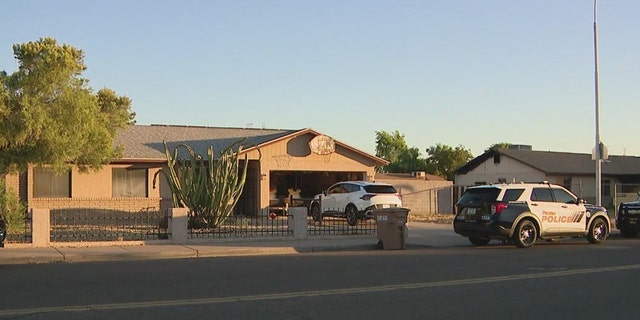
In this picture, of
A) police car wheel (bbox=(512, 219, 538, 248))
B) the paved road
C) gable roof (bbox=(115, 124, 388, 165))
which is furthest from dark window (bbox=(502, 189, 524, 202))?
gable roof (bbox=(115, 124, 388, 165))

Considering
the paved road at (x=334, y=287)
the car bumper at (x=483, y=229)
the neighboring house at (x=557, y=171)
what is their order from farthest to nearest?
the neighboring house at (x=557, y=171)
the car bumper at (x=483, y=229)
the paved road at (x=334, y=287)

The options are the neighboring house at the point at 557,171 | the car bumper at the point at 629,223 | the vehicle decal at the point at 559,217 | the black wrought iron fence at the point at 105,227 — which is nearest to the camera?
the black wrought iron fence at the point at 105,227

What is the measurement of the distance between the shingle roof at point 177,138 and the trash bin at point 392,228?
10594 millimetres

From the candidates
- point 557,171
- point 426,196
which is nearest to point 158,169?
point 426,196

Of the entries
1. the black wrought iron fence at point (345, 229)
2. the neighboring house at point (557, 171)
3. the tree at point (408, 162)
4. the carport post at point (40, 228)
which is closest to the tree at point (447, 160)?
the tree at point (408, 162)

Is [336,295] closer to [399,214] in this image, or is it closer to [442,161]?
[399,214]

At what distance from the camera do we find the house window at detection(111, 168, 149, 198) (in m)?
28.5

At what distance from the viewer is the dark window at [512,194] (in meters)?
18.9

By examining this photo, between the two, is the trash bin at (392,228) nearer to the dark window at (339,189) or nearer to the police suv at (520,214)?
the police suv at (520,214)

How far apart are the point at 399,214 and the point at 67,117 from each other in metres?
9.69

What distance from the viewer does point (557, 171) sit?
138 feet

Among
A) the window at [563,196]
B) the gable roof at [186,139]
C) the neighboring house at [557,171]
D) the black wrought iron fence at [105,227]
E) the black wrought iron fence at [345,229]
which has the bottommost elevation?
the black wrought iron fence at [345,229]

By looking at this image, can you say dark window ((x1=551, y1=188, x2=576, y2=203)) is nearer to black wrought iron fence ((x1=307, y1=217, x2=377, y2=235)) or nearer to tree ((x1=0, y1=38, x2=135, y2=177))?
black wrought iron fence ((x1=307, y1=217, x2=377, y2=235))

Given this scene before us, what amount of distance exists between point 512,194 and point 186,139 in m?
17.7
